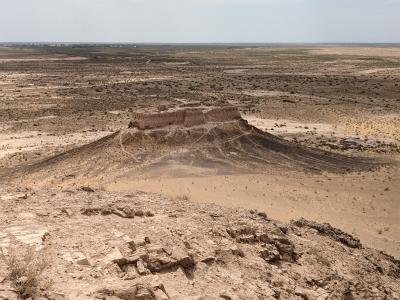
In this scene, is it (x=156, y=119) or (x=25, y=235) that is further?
(x=156, y=119)

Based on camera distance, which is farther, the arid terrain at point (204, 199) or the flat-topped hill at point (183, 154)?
the flat-topped hill at point (183, 154)

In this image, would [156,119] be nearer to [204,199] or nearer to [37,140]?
[204,199]

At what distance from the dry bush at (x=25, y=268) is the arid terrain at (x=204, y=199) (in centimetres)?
3

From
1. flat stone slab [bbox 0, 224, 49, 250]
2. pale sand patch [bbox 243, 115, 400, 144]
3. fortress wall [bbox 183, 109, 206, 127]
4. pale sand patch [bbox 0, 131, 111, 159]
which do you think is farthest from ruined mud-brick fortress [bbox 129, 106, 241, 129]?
flat stone slab [bbox 0, 224, 49, 250]

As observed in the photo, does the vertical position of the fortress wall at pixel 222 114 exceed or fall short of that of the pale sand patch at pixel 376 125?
it exceeds it

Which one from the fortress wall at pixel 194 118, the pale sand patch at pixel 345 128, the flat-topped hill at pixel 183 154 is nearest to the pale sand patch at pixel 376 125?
the pale sand patch at pixel 345 128

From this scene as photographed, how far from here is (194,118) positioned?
25.1 meters

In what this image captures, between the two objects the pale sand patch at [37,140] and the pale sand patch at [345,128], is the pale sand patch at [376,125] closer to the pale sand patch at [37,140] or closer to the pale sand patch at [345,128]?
the pale sand patch at [345,128]

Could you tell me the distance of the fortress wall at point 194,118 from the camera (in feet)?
81.6

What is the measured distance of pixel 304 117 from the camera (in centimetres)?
4312

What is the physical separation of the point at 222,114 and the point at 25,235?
720 inches

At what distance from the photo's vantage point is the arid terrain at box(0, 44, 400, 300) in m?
8.16

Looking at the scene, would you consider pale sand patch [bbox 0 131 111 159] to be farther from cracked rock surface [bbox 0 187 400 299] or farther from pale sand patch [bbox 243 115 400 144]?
cracked rock surface [bbox 0 187 400 299]

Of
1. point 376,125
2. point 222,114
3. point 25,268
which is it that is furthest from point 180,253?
point 376,125
